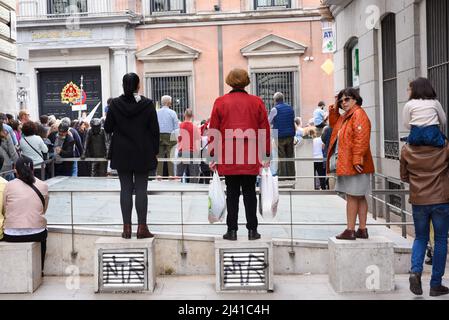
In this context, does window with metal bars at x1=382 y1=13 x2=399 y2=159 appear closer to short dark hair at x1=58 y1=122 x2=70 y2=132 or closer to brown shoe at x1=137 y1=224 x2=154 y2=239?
brown shoe at x1=137 y1=224 x2=154 y2=239

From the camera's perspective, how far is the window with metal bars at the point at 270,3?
32500 mm

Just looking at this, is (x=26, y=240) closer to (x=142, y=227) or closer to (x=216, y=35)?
(x=142, y=227)

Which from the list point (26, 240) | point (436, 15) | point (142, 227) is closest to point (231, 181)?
point (142, 227)

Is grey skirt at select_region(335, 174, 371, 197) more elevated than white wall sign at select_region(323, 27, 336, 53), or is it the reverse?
white wall sign at select_region(323, 27, 336, 53)

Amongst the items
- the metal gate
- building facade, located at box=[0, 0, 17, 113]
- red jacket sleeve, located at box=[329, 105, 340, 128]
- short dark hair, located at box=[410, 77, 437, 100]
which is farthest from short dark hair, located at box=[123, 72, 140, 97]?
the metal gate

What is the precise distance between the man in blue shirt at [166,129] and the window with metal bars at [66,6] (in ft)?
60.5

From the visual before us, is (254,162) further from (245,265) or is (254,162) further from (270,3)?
(270,3)

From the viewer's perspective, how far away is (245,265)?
866cm

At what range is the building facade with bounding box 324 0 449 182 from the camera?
11.5m

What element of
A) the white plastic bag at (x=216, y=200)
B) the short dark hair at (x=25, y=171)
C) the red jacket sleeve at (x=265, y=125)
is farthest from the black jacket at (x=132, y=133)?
the red jacket sleeve at (x=265, y=125)

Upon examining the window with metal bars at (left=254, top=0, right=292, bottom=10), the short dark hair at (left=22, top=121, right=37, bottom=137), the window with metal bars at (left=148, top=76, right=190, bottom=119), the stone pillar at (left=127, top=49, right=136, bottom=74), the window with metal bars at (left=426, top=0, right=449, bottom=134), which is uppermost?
the window with metal bars at (left=254, top=0, right=292, bottom=10)

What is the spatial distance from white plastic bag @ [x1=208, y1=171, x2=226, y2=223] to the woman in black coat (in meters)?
0.78

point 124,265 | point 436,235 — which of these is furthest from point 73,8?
point 436,235

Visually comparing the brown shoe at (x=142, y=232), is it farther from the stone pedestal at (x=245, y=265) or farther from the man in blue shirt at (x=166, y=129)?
the man in blue shirt at (x=166, y=129)
